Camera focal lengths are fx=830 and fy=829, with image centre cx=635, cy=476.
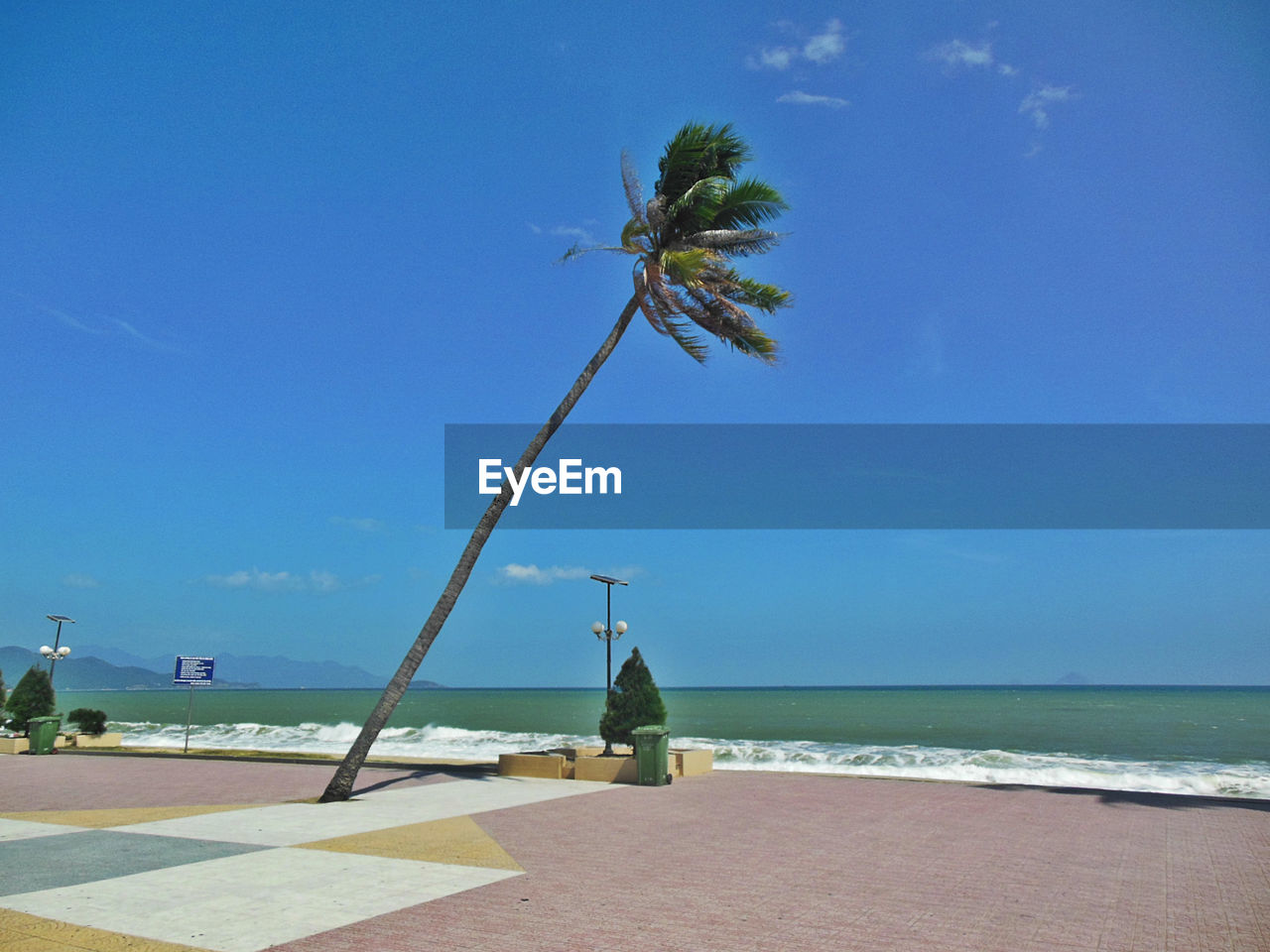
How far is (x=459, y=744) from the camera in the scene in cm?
3375

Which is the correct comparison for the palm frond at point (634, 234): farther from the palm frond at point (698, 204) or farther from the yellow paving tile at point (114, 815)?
the yellow paving tile at point (114, 815)

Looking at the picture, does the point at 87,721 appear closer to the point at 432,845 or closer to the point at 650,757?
the point at 650,757

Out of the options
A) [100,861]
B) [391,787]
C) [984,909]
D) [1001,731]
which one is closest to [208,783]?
[391,787]

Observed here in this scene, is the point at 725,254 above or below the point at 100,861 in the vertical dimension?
above

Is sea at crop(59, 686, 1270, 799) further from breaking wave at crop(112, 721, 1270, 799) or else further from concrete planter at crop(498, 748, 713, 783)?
concrete planter at crop(498, 748, 713, 783)

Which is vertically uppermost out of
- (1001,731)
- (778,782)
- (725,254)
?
(725,254)

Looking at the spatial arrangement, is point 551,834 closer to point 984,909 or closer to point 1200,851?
point 984,909

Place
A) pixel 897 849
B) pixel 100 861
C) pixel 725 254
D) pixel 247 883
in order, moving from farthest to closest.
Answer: pixel 725 254, pixel 897 849, pixel 100 861, pixel 247 883

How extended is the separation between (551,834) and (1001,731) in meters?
56.4

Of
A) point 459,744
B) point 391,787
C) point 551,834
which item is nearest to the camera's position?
point 551,834

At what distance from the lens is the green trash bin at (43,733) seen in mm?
21422

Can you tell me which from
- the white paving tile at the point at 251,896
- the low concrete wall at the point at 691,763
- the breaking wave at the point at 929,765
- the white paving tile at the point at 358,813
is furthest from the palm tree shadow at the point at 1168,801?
the white paving tile at the point at 251,896

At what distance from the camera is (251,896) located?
6605 millimetres

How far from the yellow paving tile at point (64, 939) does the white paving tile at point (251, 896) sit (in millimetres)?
103
